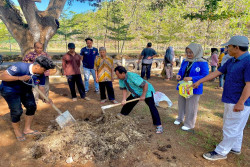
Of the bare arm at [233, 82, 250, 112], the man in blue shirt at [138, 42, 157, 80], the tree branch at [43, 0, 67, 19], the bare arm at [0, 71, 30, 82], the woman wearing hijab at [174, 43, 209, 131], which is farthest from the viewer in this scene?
the man in blue shirt at [138, 42, 157, 80]

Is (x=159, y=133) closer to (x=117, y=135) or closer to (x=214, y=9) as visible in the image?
(x=117, y=135)

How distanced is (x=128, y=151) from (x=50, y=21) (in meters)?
4.84

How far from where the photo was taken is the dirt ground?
2.54 m

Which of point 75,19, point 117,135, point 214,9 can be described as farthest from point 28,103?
point 75,19

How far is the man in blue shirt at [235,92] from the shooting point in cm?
210

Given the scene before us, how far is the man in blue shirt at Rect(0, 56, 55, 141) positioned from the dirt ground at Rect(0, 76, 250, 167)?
0.48m

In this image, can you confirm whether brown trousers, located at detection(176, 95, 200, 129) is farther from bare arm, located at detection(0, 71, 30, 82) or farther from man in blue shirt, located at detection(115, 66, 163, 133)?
bare arm, located at detection(0, 71, 30, 82)

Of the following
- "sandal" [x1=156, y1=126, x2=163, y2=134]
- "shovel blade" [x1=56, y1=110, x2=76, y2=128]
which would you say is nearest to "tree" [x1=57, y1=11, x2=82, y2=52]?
"shovel blade" [x1=56, y1=110, x2=76, y2=128]

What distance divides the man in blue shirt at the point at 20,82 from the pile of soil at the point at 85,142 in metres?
0.56

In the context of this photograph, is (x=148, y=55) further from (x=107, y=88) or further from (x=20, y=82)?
(x=20, y=82)

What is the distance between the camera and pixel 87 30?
1889 cm

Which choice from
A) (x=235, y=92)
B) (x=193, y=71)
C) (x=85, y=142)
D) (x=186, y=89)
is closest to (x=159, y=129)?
(x=186, y=89)

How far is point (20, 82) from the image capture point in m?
2.71

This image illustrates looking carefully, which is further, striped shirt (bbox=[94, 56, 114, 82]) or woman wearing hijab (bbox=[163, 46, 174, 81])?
woman wearing hijab (bbox=[163, 46, 174, 81])
